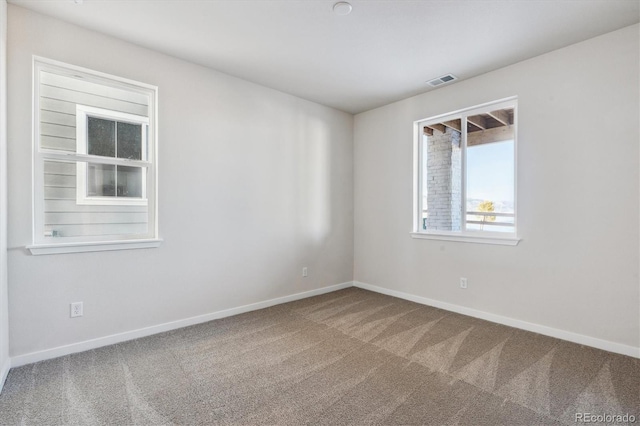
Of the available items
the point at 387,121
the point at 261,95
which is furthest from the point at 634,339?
the point at 261,95

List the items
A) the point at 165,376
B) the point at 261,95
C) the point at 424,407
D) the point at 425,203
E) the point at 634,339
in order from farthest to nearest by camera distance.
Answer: the point at 425,203, the point at 261,95, the point at 634,339, the point at 165,376, the point at 424,407

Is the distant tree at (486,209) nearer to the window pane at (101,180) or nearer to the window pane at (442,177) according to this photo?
the window pane at (442,177)

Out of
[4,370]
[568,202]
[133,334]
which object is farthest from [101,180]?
[568,202]

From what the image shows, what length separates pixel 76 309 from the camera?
104 inches

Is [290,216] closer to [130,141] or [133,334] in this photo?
[130,141]

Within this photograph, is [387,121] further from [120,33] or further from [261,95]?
[120,33]

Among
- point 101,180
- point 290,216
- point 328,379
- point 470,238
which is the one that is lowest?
point 328,379

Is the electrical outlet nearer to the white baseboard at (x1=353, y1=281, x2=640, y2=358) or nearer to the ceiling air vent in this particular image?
the white baseboard at (x1=353, y1=281, x2=640, y2=358)

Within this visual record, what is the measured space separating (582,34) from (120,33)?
3.99 m

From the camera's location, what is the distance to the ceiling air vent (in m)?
3.55

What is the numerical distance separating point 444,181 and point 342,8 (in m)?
2.53

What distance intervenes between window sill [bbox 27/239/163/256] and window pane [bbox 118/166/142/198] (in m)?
0.47

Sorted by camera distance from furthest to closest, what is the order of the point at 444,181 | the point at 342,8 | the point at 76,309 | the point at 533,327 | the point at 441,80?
1. the point at 444,181
2. the point at 441,80
3. the point at 533,327
4. the point at 76,309
5. the point at 342,8

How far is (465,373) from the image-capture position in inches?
91.7
